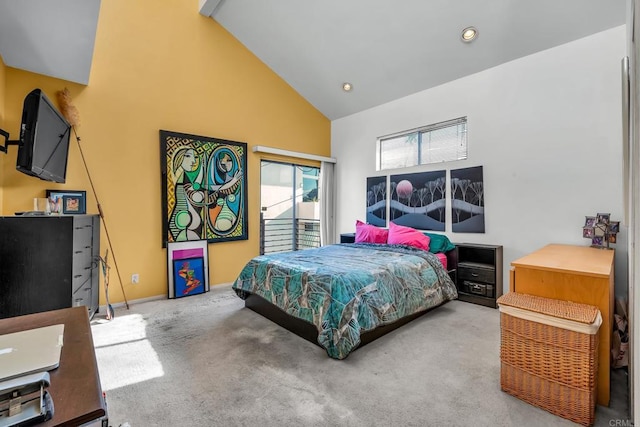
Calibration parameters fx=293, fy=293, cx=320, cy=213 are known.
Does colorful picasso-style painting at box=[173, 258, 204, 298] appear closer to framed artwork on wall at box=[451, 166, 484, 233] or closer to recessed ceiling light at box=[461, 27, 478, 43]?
framed artwork on wall at box=[451, 166, 484, 233]

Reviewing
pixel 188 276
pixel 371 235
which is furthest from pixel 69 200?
pixel 371 235

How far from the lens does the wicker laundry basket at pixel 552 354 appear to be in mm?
1553

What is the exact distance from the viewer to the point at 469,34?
333 cm

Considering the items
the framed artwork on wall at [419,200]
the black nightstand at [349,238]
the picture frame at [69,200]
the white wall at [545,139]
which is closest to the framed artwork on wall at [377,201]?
the framed artwork on wall at [419,200]

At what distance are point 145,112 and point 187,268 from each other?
2.06 metres

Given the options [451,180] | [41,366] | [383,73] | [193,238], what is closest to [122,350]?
[193,238]

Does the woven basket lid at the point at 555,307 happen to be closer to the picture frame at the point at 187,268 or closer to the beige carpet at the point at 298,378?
the beige carpet at the point at 298,378

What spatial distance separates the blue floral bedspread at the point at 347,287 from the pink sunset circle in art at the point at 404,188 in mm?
1167

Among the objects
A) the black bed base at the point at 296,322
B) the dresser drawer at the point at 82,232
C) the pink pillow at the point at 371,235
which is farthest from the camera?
the pink pillow at the point at 371,235

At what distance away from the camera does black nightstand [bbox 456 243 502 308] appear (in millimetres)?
3457

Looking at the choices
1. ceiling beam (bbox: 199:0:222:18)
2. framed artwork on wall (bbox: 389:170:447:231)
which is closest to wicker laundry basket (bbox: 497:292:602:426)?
framed artwork on wall (bbox: 389:170:447:231)

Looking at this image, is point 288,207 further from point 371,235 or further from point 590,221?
point 590,221

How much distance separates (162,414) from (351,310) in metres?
1.35

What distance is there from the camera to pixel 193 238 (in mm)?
4039
